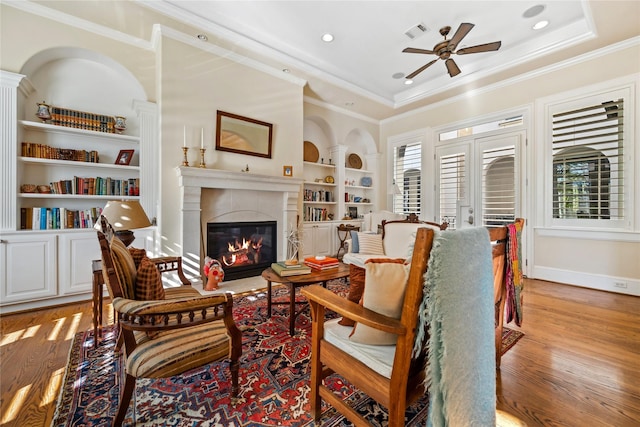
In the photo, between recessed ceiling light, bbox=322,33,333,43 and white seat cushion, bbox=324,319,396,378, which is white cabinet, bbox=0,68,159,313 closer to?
recessed ceiling light, bbox=322,33,333,43

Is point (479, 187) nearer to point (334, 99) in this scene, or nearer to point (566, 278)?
point (566, 278)

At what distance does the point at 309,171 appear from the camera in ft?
17.7

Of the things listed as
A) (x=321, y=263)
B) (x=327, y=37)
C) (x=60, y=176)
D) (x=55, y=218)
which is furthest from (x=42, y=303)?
(x=327, y=37)

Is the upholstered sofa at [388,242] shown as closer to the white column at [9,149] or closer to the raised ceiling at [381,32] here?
the raised ceiling at [381,32]

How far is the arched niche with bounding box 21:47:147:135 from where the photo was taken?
284 cm

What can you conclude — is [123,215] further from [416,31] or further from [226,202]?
[416,31]

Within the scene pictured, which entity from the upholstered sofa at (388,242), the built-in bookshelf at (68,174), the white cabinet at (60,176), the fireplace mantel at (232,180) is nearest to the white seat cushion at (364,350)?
the upholstered sofa at (388,242)

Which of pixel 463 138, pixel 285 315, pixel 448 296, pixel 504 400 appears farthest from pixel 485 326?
pixel 463 138

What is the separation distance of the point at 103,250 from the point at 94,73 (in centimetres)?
317

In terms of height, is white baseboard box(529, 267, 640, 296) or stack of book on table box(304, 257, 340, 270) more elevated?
stack of book on table box(304, 257, 340, 270)

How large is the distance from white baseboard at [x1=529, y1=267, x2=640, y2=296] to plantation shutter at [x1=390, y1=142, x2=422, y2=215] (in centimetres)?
222

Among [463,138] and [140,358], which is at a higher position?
[463,138]

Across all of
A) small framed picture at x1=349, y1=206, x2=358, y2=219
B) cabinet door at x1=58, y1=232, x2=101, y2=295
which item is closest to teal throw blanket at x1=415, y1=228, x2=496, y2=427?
cabinet door at x1=58, y1=232, x2=101, y2=295

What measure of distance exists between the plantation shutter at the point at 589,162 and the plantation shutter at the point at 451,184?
50.0 inches
